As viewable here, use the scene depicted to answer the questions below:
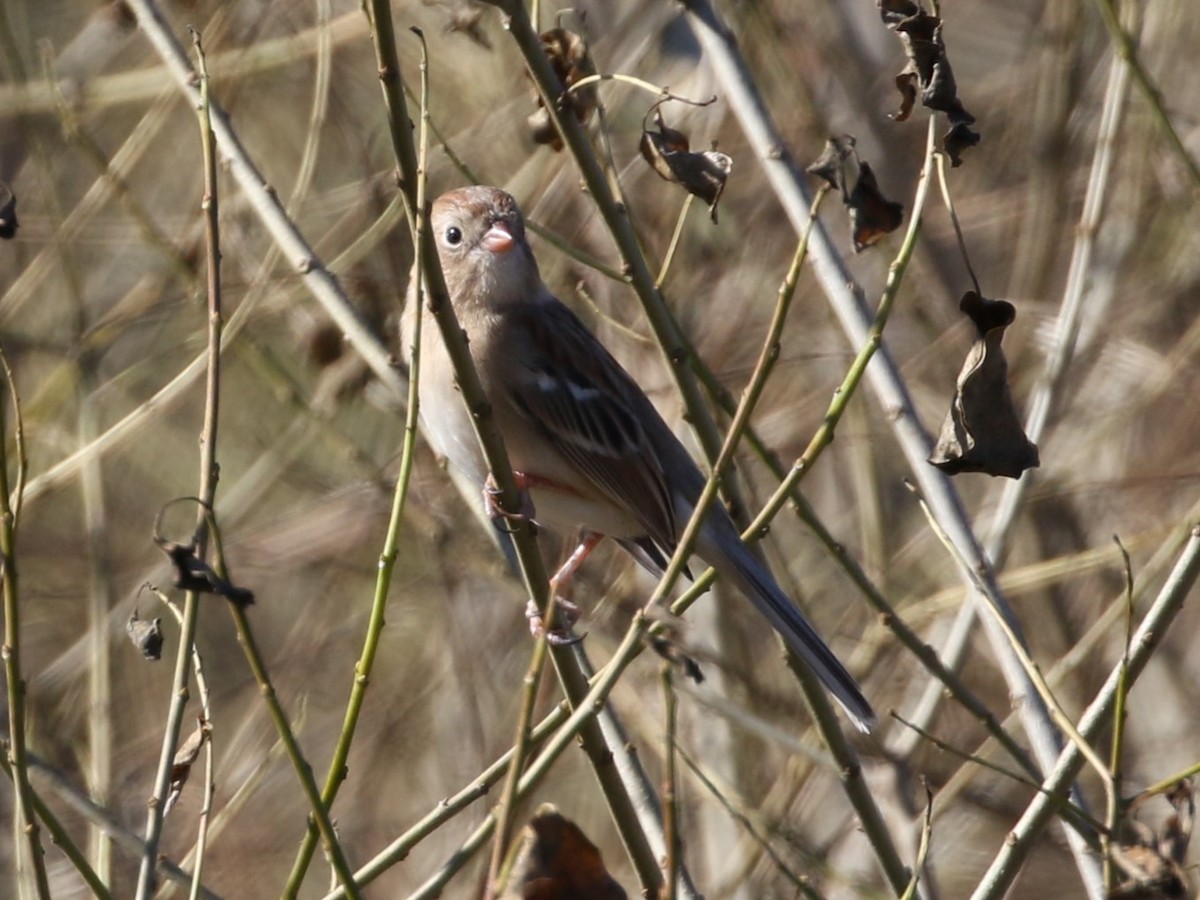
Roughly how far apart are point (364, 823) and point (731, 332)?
121 inches

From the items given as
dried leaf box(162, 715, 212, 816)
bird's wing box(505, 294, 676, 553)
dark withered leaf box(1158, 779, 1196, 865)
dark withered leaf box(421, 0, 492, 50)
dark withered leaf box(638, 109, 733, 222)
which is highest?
dark withered leaf box(421, 0, 492, 50)

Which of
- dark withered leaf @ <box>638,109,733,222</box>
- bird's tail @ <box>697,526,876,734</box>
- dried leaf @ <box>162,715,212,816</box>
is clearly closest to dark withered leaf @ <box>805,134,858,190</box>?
dark withered leaf @ <box>638,109,733,222</box>

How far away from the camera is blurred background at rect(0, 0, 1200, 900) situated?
534 centimetres

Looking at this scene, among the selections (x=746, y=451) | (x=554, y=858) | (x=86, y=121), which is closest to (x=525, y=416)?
(x=746, y=451)

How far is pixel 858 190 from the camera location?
264cm

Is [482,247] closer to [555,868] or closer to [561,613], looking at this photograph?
[561,613]

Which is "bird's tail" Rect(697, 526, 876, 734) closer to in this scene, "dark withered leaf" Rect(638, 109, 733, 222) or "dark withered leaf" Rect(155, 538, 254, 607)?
"dark withered leaf" Rect(638, 109, 733, 222)

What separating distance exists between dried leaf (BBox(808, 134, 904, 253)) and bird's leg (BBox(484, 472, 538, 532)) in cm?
75

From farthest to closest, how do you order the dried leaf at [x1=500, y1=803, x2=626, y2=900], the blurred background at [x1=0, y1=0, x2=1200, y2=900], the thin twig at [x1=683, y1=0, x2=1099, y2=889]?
the blurred background at [x1=0, y1=0, x2=1200, y2=900], the thin twig at [x1=683, y1=0, x2=1099, y2=889], the dried leaf at [x1=500, y1=803, x2=626, y2=900]

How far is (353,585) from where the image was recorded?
6910mm

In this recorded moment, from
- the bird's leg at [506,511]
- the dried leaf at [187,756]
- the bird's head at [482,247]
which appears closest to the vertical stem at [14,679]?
the dried leaf at [187,756]

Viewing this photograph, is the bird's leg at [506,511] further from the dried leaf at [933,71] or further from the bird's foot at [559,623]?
the dried leaf at [933,71]

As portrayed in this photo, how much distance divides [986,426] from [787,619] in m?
1.39

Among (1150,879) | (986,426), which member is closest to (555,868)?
(1150,879)
